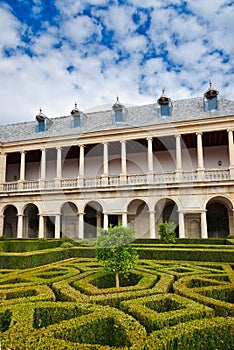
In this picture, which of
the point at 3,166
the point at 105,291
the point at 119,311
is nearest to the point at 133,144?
the point at 3,166

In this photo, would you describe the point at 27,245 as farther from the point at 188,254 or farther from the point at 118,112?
the point at 118,112

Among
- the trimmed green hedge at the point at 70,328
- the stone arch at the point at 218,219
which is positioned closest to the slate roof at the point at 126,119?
the stone arch at the point at 218,219

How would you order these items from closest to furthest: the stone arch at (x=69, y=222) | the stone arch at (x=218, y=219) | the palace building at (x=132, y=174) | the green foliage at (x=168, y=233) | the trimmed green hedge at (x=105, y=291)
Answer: the trimmed green hedge at (x=105, y=291) < the green foliage at (x=168, y=233) < the palace building at (x=132, y=174) < the stone arch at (x=218, y=219) < the stone arch at (x=69, y=222)

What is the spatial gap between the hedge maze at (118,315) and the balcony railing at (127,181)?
514 inches

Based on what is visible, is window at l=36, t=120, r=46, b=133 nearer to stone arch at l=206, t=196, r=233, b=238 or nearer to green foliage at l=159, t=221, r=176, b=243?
stone arch at l=206, t=196, r=233, b=238

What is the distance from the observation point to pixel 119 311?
5086 millimetres

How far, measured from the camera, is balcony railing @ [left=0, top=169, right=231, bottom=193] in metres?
20.8

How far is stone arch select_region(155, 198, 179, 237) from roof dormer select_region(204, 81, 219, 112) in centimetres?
821

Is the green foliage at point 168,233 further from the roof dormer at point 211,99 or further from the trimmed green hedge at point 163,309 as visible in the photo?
the roof dormer at point 211,99

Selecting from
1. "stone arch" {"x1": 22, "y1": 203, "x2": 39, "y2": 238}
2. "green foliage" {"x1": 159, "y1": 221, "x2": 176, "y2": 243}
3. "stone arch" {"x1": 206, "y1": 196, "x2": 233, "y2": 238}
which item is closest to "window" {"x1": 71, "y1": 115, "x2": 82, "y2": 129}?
"stone arch" {"x1": 22, "y1": 203, "x2": 39, "y2": 238}

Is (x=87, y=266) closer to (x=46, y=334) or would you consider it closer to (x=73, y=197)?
(x=46, y=334)

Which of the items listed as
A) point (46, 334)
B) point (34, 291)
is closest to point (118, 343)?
point (46, 334)

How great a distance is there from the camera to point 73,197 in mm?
23422

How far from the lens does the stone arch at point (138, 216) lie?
23.9 metres
